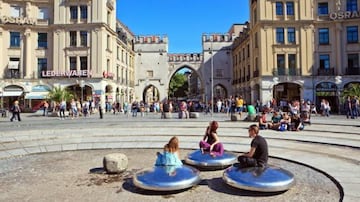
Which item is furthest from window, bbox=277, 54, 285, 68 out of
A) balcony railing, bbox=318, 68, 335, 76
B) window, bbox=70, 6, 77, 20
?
window, bbox=70, 6, 77, 20

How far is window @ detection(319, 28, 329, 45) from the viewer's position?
35.4 m

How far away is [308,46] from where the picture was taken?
3512 centimetres

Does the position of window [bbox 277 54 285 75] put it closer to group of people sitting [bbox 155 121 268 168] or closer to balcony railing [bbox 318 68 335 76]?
balcony railing [bbox 318 68 335 76]

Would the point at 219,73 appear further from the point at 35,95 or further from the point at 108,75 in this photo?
the point at 35,95

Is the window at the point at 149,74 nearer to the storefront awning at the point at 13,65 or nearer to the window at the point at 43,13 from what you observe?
the window at the point at 43,13

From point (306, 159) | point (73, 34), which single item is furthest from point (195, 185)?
→ point (73, 34)

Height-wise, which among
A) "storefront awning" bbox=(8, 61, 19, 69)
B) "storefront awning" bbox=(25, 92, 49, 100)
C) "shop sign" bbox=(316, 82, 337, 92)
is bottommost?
"storefront awning" bbox=(25, 92, 49, 100)

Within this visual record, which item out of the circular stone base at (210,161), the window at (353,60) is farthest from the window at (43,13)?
the window at (353,60)

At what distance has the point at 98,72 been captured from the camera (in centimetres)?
3659

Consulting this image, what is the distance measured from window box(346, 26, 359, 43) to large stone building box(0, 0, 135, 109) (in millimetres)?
29680

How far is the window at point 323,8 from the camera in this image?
1398 inches

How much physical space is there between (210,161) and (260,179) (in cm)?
230

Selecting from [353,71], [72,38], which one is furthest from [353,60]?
[72,38]

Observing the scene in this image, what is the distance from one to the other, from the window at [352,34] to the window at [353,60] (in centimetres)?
176
